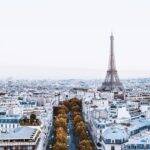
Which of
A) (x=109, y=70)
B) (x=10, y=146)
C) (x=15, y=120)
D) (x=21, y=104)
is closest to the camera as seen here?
(x=10, y=146)

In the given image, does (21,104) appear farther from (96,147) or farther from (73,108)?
(96,147)

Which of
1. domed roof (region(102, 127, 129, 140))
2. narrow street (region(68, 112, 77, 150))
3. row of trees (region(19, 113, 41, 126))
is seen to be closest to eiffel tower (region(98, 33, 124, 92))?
narrow street (region(68, 112, 77, 150))

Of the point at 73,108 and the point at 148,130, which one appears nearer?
the point at 148,130

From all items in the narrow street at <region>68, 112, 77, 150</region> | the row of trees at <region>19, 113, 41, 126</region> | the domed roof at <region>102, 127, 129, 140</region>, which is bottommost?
the narrow street at <region>68, 112, 77, 150</region>

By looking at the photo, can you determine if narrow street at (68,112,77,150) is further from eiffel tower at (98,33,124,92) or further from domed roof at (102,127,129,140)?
eiffel tower at (98,33,124,92)

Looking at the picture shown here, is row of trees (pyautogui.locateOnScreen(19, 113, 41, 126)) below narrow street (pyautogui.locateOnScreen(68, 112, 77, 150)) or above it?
above

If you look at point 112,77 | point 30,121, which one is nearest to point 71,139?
point 30,121

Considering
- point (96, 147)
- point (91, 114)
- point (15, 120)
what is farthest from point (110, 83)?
point (96, 147)

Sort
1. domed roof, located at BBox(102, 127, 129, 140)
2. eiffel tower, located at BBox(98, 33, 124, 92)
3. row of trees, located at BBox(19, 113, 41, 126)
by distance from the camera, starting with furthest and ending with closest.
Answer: eiffel tower, located at BBox(98, 33, 124, 92), row of trees, located at BBox(19, 113, 41, 126), domed roof, located at BBox(102, 127, 129, 140)

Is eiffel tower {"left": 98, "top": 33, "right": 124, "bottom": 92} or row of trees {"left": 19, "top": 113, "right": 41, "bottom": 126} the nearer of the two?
row of trees {"left": 19, "top": 113, "right": 41, "bottom": 126}
